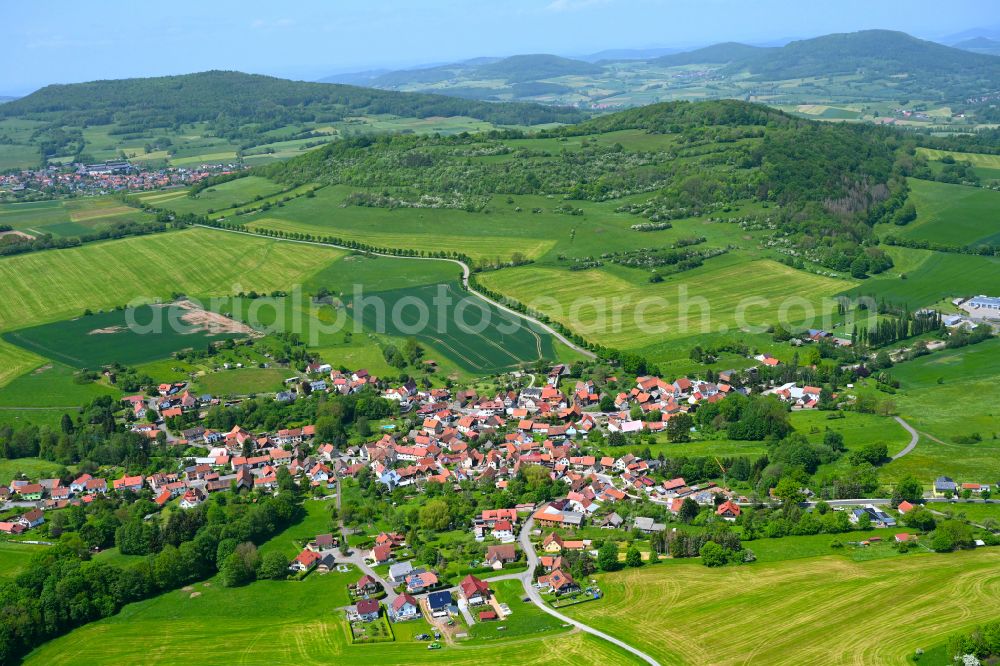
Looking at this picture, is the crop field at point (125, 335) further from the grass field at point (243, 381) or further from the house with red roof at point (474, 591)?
the house with red roof at point (474, 591)

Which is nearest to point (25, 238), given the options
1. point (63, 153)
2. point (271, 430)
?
point (271, 430)

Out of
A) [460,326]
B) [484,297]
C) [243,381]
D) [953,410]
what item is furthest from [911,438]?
[243,381]

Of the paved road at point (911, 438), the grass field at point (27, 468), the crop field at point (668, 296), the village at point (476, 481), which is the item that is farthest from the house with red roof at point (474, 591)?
the crop field at point (668, 296)

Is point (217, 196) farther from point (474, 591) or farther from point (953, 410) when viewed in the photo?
point (474, 591)

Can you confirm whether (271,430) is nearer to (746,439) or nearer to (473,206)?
(746,439)

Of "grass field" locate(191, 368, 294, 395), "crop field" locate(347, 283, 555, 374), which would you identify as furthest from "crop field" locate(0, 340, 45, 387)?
"crop field" locate(347, 283, 555, 374)

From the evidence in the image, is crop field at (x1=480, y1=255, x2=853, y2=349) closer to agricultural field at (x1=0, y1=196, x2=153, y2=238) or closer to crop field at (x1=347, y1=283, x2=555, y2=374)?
crop field at (x1=347, y1=283, x2=555, y2=374)

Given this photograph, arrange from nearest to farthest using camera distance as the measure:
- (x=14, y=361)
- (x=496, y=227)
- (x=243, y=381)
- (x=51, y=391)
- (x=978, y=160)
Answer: (x=51, y=391), (x=243, y=381), (x=14, y=361), (x=496, y=227), (x=978, y=160)
